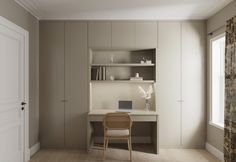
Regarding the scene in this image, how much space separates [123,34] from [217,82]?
198 cm

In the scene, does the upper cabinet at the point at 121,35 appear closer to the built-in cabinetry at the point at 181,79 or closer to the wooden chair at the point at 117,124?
the built-in cabinetry at the point at 181,79

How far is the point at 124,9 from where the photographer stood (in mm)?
4691

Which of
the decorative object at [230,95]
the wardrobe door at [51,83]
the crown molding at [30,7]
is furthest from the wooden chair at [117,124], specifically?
the crown molding at [30,7]

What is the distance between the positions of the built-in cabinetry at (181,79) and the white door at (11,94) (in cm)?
254

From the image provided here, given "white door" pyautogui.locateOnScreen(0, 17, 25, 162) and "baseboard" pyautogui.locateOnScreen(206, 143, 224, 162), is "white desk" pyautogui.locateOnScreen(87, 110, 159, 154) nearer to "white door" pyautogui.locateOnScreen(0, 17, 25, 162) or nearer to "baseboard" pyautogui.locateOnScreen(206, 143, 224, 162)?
"baseboard" pyautogui.locateOnScreen(206, 143, 224, 162)

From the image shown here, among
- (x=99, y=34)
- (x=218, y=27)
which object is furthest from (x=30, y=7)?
(x=218, y=27)

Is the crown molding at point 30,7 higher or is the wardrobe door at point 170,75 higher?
the crown molding at point 30,7

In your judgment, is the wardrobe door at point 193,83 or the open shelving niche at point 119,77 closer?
the wardrobe door at point 193,83

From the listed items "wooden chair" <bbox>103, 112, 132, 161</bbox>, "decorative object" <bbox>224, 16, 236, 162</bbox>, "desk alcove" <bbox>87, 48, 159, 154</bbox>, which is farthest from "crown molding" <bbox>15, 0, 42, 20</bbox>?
"decorative object" <bbox>224, 16, 236, 162</bbox>

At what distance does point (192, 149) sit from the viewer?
17.4ft

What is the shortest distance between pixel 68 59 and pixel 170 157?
2619mm

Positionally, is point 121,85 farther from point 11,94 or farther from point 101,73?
point 11,94

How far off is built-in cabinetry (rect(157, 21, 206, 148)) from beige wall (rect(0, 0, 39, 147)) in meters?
2.33

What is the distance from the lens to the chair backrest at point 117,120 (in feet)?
14.8
